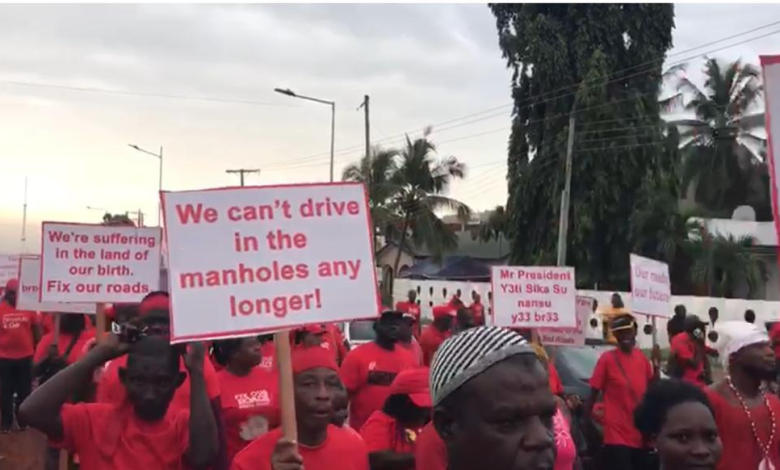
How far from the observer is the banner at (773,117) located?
3473 mm

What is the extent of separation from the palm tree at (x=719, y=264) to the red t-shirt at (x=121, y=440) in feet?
95.2

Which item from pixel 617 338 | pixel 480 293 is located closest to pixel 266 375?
pixel 617 338

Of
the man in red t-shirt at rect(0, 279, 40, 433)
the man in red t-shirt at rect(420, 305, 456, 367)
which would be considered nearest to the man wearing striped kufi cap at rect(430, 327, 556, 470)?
the man in red t-shirt at rect(420, 305, 456, 367)

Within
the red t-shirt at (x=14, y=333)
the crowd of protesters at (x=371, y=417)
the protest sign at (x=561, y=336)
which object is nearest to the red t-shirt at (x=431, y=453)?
the crowd of protesters at (x=371, y=417)

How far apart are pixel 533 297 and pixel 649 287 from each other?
128cm

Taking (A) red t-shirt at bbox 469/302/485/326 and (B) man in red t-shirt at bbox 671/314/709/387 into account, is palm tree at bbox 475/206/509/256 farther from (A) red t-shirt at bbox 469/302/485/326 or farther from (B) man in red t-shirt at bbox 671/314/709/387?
(B) man in red t-shirt at bbox 671/314/709/387

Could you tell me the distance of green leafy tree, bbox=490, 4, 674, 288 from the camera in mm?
29672

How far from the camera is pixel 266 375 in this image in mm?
5203

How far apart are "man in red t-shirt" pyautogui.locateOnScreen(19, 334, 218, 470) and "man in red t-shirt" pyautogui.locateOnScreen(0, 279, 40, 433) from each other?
25.6 ft

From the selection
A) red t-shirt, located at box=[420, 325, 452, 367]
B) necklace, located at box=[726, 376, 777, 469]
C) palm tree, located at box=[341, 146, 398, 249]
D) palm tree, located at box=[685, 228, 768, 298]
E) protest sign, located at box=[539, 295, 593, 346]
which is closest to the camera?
necklace, located at box=[726, 376, 777, 469]

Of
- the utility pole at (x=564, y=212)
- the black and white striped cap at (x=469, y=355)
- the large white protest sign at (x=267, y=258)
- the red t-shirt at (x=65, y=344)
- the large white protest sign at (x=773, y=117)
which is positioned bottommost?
the red t-shirt at (x=65, y=344)

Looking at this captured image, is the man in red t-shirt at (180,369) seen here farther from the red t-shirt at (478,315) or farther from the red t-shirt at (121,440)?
the red t-shirt at (478,315)

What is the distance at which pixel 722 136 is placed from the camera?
40.1 meters

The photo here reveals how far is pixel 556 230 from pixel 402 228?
9.20m
